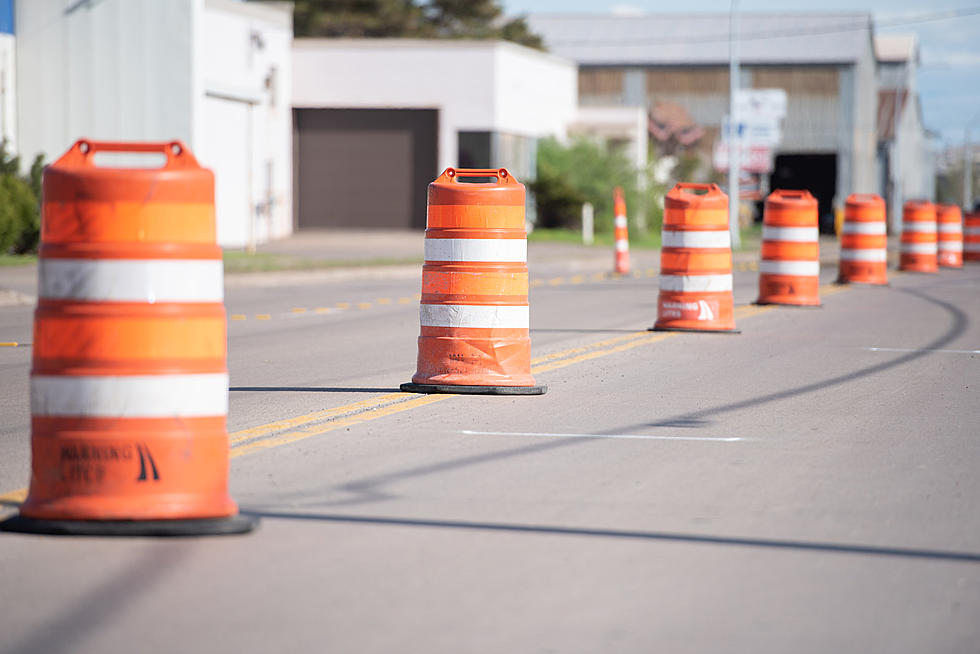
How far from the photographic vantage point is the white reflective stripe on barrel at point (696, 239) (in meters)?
14.8

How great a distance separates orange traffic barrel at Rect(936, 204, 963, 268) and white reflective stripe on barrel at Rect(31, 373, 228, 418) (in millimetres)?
27608

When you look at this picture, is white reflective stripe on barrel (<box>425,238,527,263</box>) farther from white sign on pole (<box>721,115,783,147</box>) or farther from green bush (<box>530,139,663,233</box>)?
white sign on pole (<box>721,115,783,147</box>)

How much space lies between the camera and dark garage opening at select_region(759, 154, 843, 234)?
89.9m

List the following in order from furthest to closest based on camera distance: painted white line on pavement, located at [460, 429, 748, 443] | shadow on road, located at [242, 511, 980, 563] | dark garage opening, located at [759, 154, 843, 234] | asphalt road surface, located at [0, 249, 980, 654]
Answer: dark garage opening, located at [759, 154, 843, 234], painted white line on pavement, located at [460, 429, 748, 443], shadow on road, located at [242, 511, 980, 563], asphalt road surface, located at [0, 249, 980, 654]

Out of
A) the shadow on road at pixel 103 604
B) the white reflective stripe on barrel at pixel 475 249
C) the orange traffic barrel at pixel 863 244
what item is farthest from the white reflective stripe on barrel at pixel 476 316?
the orange traffic barrel at pixel 863 244

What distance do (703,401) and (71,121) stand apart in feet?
80.0

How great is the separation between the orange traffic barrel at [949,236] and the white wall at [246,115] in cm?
1396

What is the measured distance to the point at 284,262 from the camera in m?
28.5

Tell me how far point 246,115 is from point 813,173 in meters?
57.6

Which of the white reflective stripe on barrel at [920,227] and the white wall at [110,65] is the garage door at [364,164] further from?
the white reflective stripe on barrel at [920,227]

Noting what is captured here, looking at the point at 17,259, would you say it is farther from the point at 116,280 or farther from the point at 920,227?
the point at 116,280

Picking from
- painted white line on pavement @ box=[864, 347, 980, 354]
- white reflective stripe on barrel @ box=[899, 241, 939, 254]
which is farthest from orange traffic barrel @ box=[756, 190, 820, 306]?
white reflective stripe on barrel @ box=[899, 241, 939, 254]

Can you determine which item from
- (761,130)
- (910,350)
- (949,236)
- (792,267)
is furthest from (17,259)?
(761,130)

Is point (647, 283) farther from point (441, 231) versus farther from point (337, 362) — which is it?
point (441, 231)
